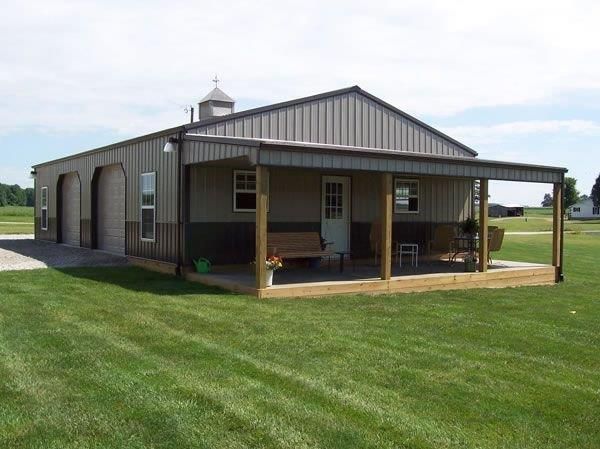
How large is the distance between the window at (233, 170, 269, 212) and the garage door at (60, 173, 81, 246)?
24.7ft

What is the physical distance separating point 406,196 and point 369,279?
5068 mm

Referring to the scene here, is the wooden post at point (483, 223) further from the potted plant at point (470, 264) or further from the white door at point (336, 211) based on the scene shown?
the white door at point (336, 211)

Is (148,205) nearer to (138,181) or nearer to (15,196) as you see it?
(138,181)

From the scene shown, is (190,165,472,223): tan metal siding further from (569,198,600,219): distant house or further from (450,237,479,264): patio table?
(569,198,600,219): distant house

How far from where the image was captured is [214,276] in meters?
11.6

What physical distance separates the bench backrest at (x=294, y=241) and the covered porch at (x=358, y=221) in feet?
1.37

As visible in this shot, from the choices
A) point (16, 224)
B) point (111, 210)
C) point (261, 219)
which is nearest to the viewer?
point (261, 219)

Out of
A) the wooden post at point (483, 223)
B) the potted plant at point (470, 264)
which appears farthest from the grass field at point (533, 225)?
the wooden post at point (483, 223)

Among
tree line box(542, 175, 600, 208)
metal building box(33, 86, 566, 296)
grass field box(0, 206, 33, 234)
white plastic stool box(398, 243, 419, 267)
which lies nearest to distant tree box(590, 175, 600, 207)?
tree line box(542, 175, 600, 208)

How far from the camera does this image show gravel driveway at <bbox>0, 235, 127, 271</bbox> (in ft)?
46.3

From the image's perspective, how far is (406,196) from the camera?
16.1 meters

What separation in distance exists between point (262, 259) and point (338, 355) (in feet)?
12.3

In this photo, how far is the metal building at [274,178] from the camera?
1146 centimetres

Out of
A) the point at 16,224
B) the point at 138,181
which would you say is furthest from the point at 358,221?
the point at 16,224
